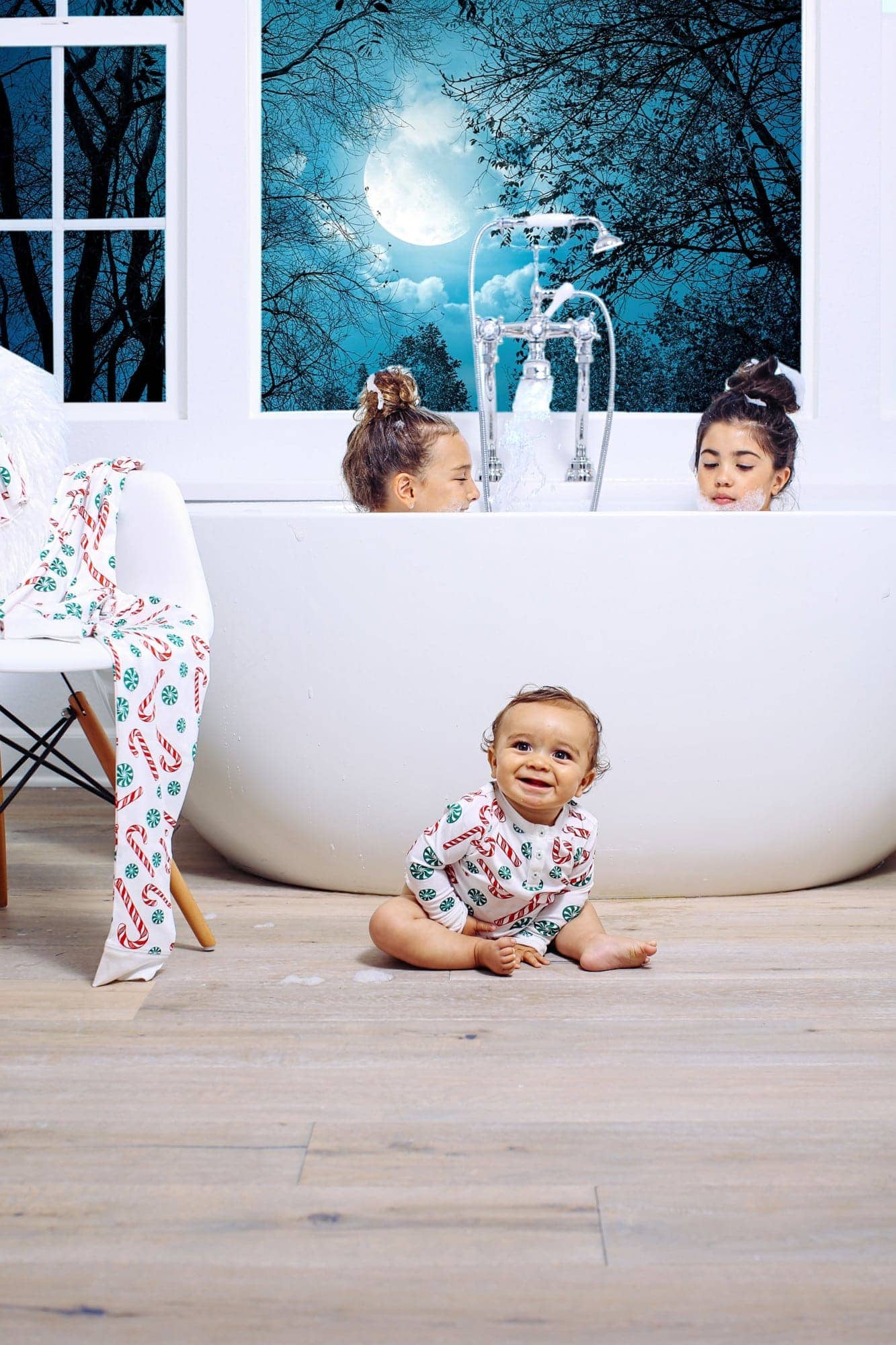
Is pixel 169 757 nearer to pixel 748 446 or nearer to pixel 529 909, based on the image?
pixel 529 909

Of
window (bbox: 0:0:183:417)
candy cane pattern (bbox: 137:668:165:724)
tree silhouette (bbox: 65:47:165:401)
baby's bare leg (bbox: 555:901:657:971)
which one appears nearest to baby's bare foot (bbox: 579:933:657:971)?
baby's bare leg (bbox: 555:901:657:971)

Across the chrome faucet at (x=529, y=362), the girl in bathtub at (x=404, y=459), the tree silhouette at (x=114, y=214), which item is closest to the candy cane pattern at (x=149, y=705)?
the girl in bathtub at (x=404, y=459)

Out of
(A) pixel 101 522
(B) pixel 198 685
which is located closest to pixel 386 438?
(A) pixel 101 522

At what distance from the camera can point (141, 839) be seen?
4.73ft

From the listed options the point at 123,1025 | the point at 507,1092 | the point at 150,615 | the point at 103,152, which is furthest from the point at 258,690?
the point at 103,152

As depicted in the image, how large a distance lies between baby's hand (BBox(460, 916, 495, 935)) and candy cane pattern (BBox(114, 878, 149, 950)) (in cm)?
39

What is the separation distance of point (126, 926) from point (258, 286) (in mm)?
1726

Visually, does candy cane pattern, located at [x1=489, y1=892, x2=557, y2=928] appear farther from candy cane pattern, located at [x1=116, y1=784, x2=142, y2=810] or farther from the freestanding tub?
candy cane pattern, located at [x1=116, y1=784, x2=142, y2=810]

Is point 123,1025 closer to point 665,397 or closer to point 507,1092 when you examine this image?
point 507,1092

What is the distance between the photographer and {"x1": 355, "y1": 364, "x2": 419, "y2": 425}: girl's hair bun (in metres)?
2.27

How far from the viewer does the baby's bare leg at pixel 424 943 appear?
150 cm

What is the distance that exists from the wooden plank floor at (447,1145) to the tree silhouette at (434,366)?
7.30 feet

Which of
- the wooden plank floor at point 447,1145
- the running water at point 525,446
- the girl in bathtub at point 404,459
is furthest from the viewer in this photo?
the running water at point 525,446

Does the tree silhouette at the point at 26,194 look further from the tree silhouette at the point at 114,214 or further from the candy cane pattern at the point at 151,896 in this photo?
the candy cane pattern at the point at 151,896
